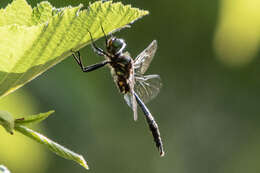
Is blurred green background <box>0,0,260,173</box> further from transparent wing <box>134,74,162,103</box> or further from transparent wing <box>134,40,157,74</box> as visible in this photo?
transparent wing <box>134,40,157,74</box>

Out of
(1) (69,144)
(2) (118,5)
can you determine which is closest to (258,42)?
(1) (69,144)

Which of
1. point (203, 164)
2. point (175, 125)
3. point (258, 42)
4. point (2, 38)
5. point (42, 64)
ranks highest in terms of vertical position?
point (2, 38)

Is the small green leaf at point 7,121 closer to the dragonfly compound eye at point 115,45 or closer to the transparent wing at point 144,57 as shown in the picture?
the dragonfly compound eye at point 115,45

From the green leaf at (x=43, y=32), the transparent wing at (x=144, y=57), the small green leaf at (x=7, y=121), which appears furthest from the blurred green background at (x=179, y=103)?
the small green leaf at (x=7, y=121)

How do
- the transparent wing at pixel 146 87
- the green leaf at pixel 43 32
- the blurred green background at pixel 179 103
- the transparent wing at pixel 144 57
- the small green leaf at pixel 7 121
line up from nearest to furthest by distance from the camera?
the small green leaf at pixel 7 121 < the green leaf at pixel 43 32 < the transparent wing at pixel 144 57 < the transparent wing at pixel 146 87 < the blurred green background at pixel 179 103

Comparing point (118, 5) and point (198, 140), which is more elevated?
point (118, 5)

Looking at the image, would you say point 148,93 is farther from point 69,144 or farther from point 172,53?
point 172,53
